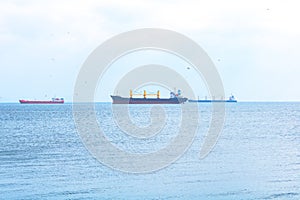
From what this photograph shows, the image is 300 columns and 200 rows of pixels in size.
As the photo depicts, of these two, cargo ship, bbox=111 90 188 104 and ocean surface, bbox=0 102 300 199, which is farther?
cargo ship, bbox=111 90 188 104

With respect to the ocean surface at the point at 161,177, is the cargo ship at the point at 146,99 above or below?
above

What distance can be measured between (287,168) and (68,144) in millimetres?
23617

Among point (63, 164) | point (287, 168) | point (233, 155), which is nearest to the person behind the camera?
point (287, 168)

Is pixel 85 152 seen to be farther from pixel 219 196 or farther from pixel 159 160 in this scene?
pixel 219 196

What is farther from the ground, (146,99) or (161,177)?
(146,99)

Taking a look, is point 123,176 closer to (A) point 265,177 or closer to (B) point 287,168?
(A) point 265,177

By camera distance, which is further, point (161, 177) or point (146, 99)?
point (146, 99)

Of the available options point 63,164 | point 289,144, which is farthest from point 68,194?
point 289,144

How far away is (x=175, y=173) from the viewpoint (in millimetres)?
28094

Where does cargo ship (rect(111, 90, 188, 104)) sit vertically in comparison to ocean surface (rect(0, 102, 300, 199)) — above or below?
above

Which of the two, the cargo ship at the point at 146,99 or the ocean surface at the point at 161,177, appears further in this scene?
the cargo ship at the point at 146,99

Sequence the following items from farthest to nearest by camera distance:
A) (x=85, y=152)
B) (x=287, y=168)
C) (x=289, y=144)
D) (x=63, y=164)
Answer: (x=289, y=144) → (x=85, y=152) → (x=63, y=164) → (x=287, y=168)

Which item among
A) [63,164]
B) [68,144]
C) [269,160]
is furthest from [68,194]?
[68,144]

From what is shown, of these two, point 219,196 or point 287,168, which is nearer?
point 219,196
